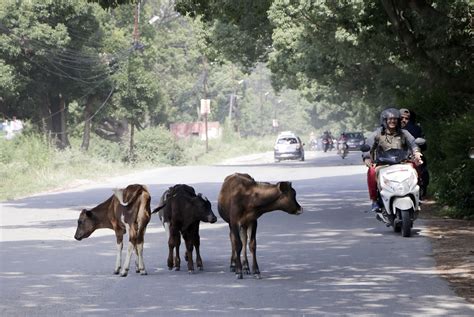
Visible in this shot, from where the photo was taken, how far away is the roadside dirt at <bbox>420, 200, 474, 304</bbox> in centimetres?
1249

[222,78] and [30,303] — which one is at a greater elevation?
[222,78]

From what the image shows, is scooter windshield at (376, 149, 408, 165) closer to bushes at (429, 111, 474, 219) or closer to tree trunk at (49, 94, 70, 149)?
bushes at (429, 111, 474, 219)

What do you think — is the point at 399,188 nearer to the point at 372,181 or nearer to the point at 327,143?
the point at 372,181

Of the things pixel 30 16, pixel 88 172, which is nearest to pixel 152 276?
pixel 88 172

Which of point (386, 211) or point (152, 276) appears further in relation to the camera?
point (386, 211)

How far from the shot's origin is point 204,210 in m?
13.5

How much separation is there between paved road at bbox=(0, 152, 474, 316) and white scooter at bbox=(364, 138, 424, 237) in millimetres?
347

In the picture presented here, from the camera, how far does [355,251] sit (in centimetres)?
1592

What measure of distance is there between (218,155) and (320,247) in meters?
68.4

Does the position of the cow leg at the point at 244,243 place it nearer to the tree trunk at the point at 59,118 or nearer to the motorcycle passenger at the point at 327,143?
the tree trunk at the point at 59,118

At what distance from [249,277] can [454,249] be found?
4124 millimetres

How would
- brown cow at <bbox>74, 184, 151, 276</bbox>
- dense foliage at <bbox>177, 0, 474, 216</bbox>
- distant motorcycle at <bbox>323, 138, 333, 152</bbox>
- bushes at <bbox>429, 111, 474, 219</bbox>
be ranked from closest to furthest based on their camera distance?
1. brown cow at <bbox>74, 184, 151, 276</bbox>
2. bushes at <bbox>429, 111, 474, 219</bbox>
3. dense foliage at <bbox>177, 0, 474, 216</bbox>
4. distant motorcycle at <bbox>323, 138, 333, 152</bbox>

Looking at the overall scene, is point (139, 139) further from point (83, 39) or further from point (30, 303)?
point (30, 303)

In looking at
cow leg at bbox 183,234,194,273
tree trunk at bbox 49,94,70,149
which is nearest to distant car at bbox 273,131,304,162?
tree trunk at bbox 49,94,70,149
